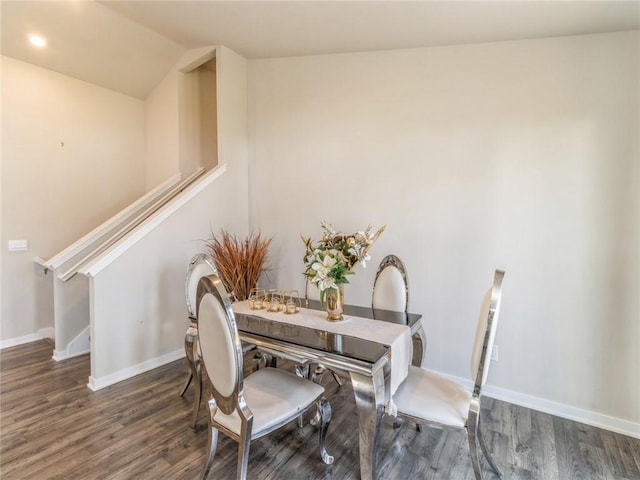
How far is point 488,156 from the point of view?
271 cm

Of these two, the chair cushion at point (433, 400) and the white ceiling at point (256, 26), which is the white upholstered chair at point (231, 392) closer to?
the chair cushion at point (433, 400)

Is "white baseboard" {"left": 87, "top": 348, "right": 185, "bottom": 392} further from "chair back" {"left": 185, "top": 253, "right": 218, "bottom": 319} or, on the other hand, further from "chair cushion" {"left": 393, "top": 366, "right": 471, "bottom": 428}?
"chair cushion" {"left": 393, "top": 366, "right": 471, "bottom": 428}

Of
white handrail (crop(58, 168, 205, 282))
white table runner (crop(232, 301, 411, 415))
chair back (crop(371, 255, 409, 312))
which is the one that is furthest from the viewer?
white handrail (crop(58, 168, 205, 282))

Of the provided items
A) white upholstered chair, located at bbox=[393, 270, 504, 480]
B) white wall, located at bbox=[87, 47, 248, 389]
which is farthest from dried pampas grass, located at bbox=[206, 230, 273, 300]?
white upholstered chair, located at bbox=[393, 270, 504, 480]

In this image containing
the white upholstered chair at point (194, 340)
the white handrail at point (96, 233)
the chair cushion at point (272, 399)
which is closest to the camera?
the chair cushion at point (272, 399)

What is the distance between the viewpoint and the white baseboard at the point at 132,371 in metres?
2.79

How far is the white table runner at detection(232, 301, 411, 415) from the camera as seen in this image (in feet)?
5.96

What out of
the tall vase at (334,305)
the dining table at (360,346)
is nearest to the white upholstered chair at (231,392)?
the dining table at (360,346)

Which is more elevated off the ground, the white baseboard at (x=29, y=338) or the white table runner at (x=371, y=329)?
the white table runner at (x=371, y=329)

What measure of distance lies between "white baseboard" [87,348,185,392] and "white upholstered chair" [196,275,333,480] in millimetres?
1622

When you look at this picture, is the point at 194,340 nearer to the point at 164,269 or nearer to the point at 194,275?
the point at 194,275

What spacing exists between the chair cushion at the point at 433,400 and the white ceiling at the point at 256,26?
2.49m

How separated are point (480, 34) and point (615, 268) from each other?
2004 millimetres

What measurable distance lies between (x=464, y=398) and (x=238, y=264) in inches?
92.0
